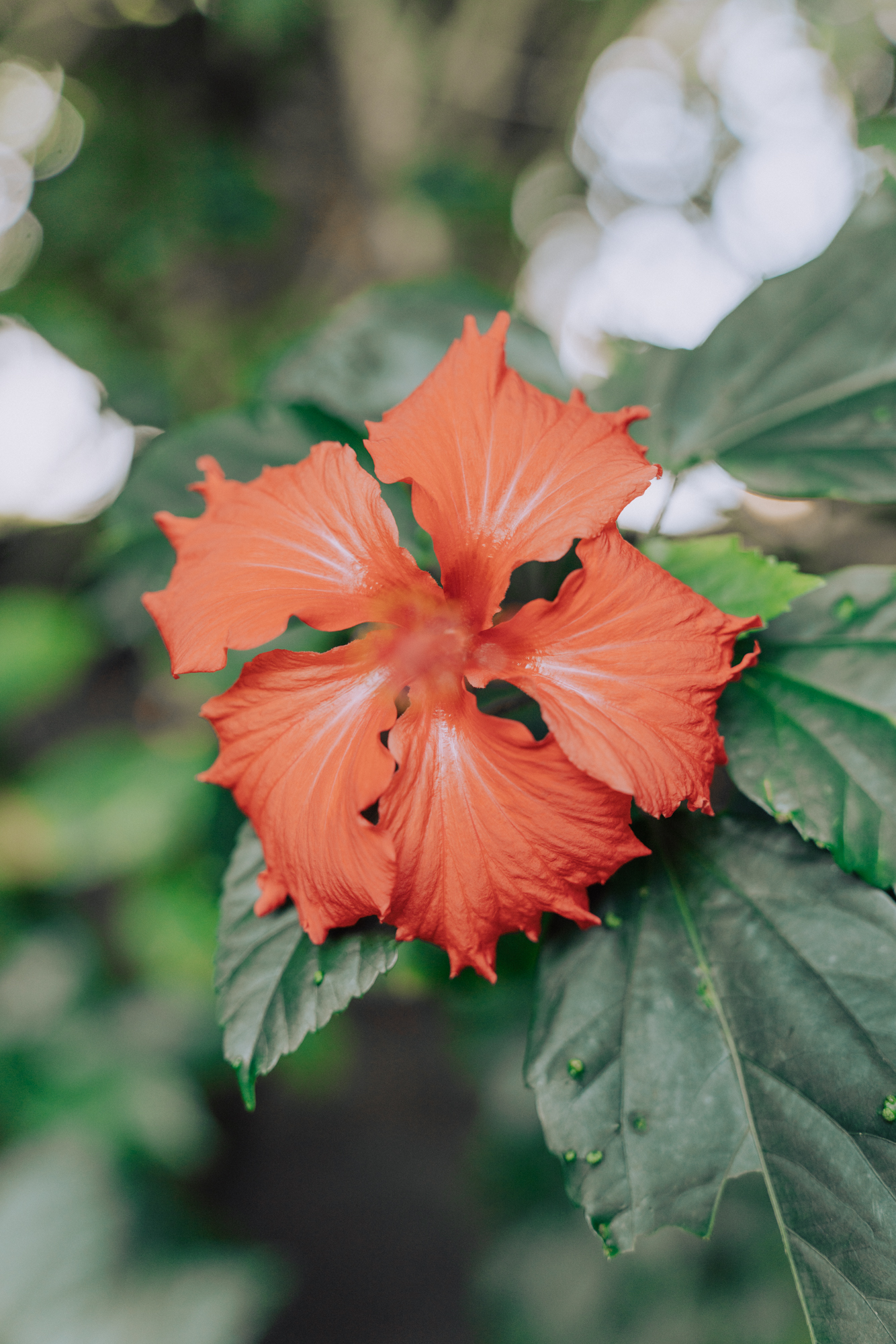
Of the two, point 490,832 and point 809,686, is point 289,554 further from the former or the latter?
point 809,686

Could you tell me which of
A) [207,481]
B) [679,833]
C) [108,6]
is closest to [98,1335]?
[679,833]

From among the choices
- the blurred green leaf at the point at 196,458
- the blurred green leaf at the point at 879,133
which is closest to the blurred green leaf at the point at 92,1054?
the blurred green leaf at the point at 196,458

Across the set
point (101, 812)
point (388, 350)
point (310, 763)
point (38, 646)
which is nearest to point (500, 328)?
point (310, 763)

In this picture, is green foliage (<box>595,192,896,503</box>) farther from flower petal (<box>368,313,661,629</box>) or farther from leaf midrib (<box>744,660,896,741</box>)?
flower petal (<box>368,313,661,629</box>)

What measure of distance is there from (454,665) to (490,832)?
0.42ft

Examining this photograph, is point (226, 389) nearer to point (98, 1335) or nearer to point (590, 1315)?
point (98, 1335)

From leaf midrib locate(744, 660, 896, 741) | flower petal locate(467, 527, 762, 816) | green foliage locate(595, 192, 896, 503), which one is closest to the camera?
flower petal locate(467, 527, 762, 816)

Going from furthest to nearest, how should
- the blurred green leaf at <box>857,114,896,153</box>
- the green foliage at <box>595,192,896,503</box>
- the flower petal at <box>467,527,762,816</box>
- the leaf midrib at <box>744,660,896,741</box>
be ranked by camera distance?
the blurred green leaf at <box>857,114,896,153</box> → the green foliage at <box>595,192,896,503</box> → the leaf midrib at <box>744,660,896,741</box> → the flower petal at <box>467,527,762,816</box>

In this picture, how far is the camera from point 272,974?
62 centimetres

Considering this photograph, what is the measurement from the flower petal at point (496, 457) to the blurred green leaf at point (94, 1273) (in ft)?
7.17

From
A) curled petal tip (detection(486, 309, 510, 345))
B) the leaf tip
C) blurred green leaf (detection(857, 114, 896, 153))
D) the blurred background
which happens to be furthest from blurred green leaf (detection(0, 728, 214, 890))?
A: blurred green leaf (detection(857, 114, 896, 153))

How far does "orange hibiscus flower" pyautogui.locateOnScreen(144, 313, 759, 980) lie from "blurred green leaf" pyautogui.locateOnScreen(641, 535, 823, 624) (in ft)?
0.38

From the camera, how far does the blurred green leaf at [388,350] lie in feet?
3.04

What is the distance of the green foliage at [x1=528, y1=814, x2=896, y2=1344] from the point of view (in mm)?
541
